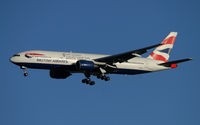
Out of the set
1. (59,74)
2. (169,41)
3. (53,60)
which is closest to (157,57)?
(169,41)

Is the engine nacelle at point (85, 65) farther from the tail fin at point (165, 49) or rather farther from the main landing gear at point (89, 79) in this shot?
the tail fin at point (165, 49)

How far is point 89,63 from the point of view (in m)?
48.0

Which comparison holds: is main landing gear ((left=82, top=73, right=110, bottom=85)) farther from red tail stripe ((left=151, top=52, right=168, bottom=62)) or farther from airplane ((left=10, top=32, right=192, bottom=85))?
red tail stripe ((left=151, top=52, right=168, bottom=62))

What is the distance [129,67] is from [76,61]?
8.14m

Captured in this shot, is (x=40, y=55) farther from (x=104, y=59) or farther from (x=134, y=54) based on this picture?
(x=134, y=54)

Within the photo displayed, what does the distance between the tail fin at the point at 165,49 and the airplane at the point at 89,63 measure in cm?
163

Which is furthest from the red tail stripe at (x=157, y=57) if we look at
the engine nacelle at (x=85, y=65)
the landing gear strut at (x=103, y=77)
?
the engine nacelle at (x=85, y=65)

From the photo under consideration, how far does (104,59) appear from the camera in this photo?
48844mm

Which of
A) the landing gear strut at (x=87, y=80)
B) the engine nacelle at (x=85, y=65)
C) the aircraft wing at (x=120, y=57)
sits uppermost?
the aircraft wing at (x=120, y=57)

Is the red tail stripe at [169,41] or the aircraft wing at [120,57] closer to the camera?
the aircraft wing at [120,57]

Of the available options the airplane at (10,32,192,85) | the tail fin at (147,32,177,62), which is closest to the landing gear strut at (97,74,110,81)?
the airplane at (10,32,192,85)

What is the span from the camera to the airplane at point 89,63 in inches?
1848

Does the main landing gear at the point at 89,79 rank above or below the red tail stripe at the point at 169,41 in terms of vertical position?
below

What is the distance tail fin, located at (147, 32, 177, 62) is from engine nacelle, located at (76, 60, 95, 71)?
44.0 ft
